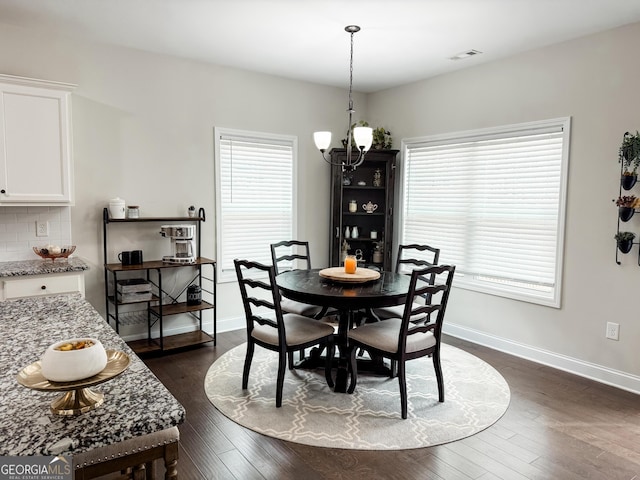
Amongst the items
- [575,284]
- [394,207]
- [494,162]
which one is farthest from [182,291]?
[575,284]

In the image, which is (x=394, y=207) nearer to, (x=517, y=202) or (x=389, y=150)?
(x=389, y=150)

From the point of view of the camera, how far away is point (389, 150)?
16.3ft

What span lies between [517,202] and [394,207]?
4.62 feet

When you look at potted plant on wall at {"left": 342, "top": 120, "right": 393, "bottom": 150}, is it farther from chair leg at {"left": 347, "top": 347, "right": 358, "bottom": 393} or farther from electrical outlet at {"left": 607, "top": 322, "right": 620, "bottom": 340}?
electrical outlet at {"left": 607, "top": 322, "right": 620, "bottom": 340}

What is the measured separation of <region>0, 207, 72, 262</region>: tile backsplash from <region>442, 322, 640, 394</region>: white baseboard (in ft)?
12.3

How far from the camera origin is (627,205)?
10.7 feet

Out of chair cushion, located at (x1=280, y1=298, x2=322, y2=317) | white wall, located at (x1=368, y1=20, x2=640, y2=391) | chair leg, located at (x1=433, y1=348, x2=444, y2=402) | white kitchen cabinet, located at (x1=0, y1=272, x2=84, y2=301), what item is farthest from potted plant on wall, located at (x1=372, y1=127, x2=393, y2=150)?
white kitchen cabinet, located at (x1=0, y1=272, x2=84, y2=301)

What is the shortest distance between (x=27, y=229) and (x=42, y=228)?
0.10 meters

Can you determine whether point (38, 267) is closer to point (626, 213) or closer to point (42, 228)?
point (42, 228)

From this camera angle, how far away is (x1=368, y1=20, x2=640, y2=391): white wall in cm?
337

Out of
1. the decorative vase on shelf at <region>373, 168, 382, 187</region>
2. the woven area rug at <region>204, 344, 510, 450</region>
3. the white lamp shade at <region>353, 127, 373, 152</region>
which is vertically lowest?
the woven area rug at <region>204, 344, 510, 450</region>

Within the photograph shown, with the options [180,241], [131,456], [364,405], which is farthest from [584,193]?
[131,456]

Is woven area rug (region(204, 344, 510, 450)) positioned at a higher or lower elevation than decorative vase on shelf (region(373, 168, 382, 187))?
lower

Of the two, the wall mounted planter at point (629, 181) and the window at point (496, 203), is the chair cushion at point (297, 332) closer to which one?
the window at point (496, 203)
